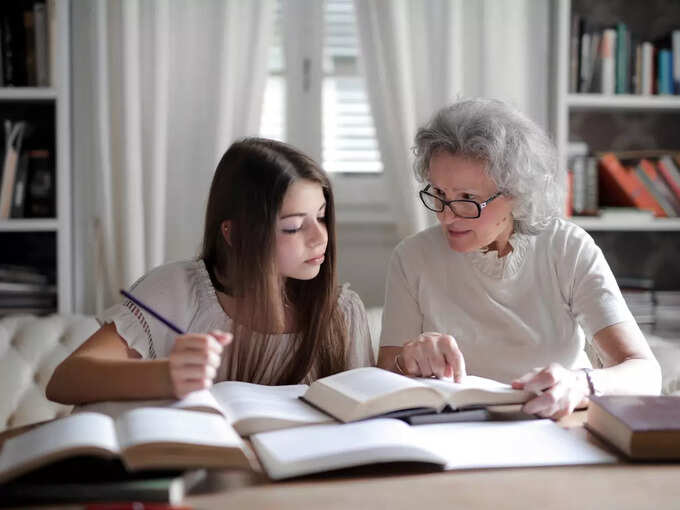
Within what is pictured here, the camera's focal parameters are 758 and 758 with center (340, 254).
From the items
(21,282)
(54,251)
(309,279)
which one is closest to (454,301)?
(309,279)

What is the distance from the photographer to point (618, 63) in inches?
98.9

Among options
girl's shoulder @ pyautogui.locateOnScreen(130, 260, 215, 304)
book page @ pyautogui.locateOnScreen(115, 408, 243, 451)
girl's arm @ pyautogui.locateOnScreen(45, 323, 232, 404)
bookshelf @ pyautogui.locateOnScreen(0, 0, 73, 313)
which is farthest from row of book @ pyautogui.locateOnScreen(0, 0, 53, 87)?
book page @ pyautogui.locateOnScreen(115, 408, 243, 451)

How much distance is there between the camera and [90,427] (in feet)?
2.64

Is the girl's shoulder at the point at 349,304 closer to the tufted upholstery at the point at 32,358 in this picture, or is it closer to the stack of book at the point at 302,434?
the stack of book at the point at 302,434

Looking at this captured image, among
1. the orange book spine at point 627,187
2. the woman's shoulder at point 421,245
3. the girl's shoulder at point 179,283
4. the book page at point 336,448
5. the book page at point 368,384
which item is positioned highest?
the orange book spine at point 627,187

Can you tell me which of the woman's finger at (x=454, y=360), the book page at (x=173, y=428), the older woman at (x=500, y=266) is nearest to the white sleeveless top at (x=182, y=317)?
the older woman at (x=500, y=266)

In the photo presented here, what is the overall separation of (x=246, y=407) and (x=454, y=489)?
0.32 metres

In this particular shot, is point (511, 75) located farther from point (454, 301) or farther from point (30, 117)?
point (30, 117)

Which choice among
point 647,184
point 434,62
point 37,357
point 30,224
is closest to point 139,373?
point 37,357

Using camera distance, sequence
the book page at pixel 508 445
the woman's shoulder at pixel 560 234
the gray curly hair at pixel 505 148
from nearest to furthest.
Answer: the book page at pixel 508 445, the gray curly hair at pixel 505 148, the woman's shoulder at pixel 560 234

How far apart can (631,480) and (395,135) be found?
5.91ft

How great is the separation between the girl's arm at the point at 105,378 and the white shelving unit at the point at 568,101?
1.73 metres

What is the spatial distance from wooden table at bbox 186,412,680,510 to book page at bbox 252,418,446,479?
2cm

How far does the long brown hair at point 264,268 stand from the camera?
1.32 m
